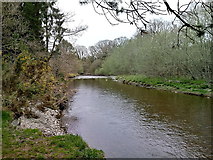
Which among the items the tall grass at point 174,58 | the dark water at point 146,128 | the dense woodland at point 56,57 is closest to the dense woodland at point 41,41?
the dense woodland at point 56,57

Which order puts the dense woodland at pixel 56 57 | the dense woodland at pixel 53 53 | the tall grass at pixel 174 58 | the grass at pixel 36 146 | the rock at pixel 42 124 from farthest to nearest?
the tall grass at pixel 174 58 → the rock at pixel 42 124 → the dense woodland at pixel 53 53 → the dense woodland at pixel 56 57 → the grass at pixel 36 146

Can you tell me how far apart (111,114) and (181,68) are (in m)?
13.3

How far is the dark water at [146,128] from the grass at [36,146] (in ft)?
3.14

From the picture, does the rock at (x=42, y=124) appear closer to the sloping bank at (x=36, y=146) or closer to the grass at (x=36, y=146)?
the sloping bank at (x=36, y=146)

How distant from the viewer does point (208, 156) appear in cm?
528

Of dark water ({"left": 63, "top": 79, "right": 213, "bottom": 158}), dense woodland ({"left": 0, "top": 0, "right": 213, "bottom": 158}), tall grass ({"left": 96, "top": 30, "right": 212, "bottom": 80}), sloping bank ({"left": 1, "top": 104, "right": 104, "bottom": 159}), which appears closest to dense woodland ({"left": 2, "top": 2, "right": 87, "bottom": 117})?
dense woodland ({"left": 0, "top": 0, "right": 213, "bottom": 158})

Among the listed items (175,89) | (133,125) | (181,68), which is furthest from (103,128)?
(181,68)

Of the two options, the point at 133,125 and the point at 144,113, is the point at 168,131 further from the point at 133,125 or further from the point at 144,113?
the point at 144,113

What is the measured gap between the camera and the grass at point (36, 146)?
4164 mm

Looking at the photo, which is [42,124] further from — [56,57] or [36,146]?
[56,57]

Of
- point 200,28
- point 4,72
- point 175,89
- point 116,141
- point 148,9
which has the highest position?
point 148,9

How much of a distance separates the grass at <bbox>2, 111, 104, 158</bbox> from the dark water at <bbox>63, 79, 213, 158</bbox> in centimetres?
96

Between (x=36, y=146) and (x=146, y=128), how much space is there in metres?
4.65

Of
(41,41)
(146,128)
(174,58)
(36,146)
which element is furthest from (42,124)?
(174,58)
